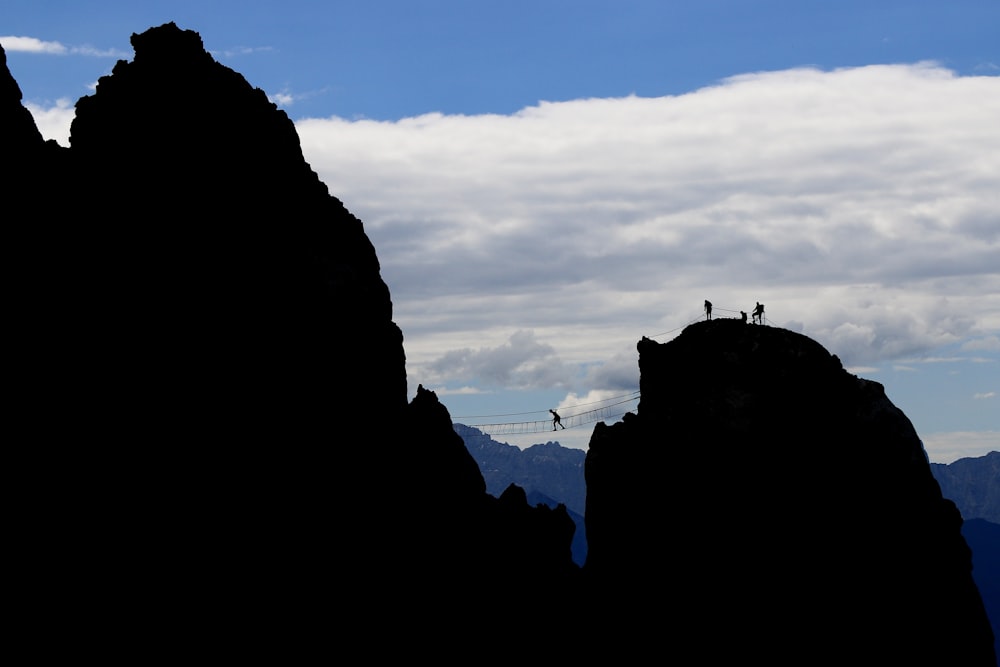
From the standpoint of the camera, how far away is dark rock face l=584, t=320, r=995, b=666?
9019 cm

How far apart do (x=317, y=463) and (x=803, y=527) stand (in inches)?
1447

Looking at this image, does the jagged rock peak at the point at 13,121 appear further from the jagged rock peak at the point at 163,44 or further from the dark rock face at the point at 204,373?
the jagged rock peak at the point at 163,44

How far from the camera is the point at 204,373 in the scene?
256 ft

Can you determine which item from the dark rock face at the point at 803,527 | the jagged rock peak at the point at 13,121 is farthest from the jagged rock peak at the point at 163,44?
the dark rock face at the point at 803,527

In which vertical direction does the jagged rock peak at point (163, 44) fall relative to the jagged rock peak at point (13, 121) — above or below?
above

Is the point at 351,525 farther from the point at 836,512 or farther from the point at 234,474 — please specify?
the point at 836,512

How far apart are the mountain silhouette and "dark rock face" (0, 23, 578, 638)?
17 cm

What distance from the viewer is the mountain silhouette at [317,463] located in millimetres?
73000

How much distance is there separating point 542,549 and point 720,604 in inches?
714

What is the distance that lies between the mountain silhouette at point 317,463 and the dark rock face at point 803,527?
216 mm

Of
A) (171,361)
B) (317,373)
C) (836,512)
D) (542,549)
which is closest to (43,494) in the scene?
(171,361)

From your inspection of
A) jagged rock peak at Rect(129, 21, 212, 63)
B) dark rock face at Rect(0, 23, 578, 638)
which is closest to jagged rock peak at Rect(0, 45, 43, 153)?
dark rock face at Rect(0, 23, 578, 638)

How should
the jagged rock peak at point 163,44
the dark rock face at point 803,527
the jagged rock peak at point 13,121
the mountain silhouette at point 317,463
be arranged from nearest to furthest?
the jagged rock peak at point 13,121 < the mountain silhouette at point 317,463 < the jagged rock peak at point 163,44 < the dark rock face at point 803,527

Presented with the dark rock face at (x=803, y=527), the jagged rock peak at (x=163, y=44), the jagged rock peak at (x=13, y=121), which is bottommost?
the dark rock face at (x=803, y=527)
